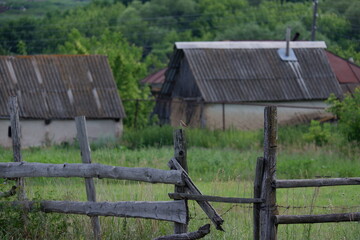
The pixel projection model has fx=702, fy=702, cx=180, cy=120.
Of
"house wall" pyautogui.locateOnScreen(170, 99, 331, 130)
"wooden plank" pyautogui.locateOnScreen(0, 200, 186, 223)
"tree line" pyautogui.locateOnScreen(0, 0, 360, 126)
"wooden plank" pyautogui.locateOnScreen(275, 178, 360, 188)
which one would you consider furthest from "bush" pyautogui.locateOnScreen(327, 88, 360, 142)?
"tree line" pyautogui.locateOnScreen(0, 0, 360, 126)

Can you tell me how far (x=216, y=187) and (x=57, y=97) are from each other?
69.5ft

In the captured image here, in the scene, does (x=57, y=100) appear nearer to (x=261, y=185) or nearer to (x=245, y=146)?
(x=245, y=146)

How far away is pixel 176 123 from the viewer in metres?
31.7

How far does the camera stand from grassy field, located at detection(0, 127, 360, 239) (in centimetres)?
866

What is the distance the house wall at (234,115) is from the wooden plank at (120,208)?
21326mm

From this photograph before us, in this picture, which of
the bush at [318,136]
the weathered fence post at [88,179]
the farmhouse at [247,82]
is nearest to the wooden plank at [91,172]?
the weathered fence post at [88,179]

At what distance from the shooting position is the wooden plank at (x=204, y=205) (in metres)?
7.41

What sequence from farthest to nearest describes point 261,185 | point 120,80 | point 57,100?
point 120,80, point 57,100, point 261,185

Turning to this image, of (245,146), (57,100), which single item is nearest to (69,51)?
(57,100)

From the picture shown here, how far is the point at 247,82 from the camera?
1281 inches

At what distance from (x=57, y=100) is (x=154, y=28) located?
66.3 meters

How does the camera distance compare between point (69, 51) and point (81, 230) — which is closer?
point (81, 230)

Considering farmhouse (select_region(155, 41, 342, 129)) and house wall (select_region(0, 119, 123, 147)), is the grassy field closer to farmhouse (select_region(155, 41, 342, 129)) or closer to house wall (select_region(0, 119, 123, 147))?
house wall (select_region(0, 119, 123, 147))

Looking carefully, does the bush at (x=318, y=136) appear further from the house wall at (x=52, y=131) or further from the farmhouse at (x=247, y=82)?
the house wall at (x=52, y=131)
